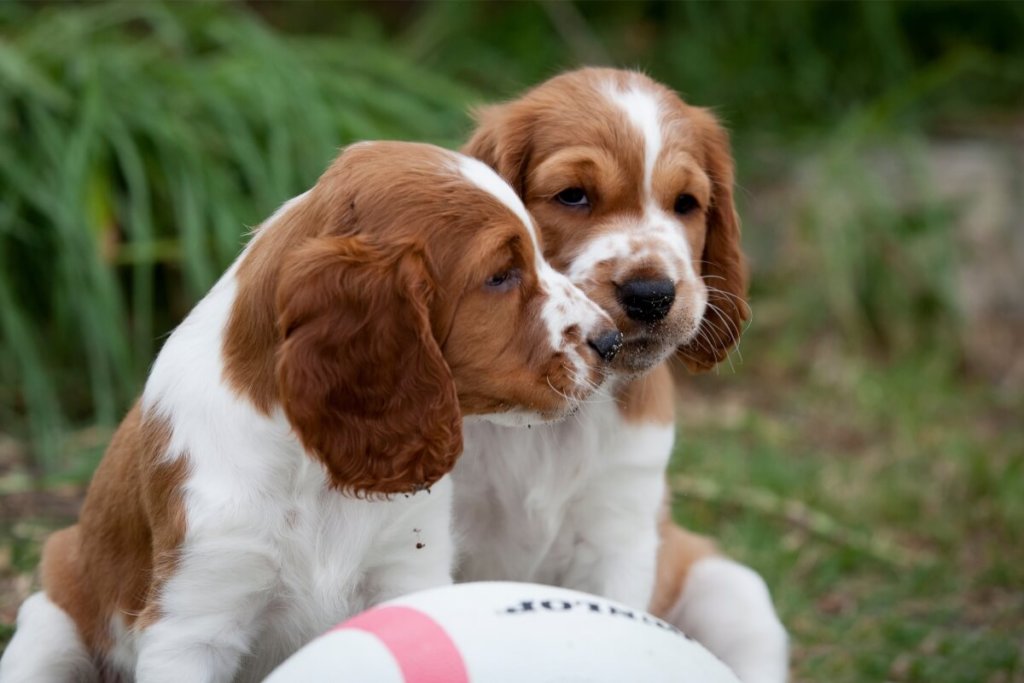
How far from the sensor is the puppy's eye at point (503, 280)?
3.87m

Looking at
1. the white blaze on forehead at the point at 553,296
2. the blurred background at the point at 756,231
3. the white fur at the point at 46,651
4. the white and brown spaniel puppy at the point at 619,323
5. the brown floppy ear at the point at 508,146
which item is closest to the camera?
the white blaze on forehead at the point at 553,296

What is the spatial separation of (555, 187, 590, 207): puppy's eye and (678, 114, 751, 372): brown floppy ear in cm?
60

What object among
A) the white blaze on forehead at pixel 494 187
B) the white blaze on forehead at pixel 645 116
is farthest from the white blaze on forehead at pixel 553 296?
the white blaze on forehead at pixel 645 116

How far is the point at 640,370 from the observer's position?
4512 mm

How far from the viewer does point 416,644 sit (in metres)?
3.40

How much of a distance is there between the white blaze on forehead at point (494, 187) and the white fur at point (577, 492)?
932mm

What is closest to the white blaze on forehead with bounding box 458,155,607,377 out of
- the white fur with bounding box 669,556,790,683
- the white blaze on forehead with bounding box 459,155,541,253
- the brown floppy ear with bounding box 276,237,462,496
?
the white blaze on forehead with bounding box 459,155,541,253

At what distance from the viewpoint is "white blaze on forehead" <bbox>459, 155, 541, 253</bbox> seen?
12.8ft

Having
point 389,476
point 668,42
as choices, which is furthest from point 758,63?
point 389,476

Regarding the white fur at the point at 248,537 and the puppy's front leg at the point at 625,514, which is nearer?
the white fur at the point at 248,537

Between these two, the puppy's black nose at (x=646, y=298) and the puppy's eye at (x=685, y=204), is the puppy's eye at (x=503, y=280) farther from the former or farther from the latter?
the puppy's eye at (x=685, y=204)

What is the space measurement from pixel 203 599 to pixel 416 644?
0.74 m

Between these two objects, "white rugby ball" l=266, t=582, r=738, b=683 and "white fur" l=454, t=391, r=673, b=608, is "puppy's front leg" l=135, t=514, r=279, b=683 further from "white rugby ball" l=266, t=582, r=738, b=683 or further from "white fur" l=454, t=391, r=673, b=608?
"white fur" l=454, t=391, r=673, b=608

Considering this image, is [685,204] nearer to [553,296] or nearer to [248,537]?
[553,296]
